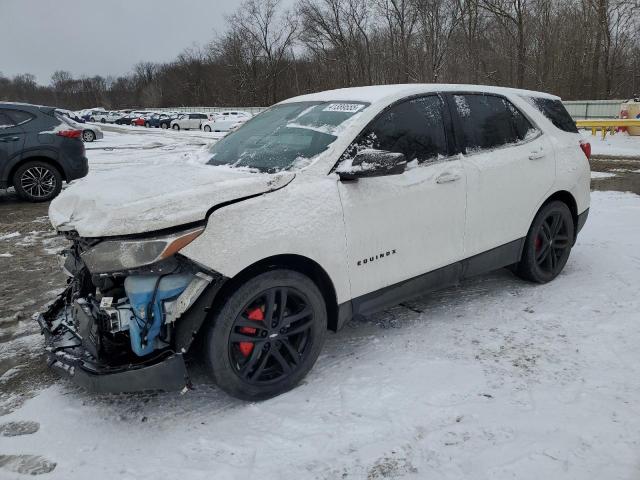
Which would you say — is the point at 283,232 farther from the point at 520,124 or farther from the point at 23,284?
the point at 23,284

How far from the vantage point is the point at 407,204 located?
3357 millimetres

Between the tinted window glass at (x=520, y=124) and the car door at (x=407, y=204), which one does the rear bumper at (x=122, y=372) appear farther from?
the tinted window glass at (x=520, y=124)

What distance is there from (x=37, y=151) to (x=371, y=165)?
8.02 meters

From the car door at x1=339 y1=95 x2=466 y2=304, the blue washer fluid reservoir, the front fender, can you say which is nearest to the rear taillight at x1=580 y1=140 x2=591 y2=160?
the car door at x1=339 y1=95 x2=466 y2=304

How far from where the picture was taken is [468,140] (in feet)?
12.6

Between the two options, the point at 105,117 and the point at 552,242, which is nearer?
the point at 552,242

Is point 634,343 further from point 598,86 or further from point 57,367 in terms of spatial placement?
point 598,86

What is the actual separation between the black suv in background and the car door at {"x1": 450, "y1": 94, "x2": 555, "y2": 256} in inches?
306

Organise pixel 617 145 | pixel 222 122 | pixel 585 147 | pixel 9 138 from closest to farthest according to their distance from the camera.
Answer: pixel 585 147
pixel 9 138
pixel 617 145
pixel 222 122

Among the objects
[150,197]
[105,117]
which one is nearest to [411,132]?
[150,197]

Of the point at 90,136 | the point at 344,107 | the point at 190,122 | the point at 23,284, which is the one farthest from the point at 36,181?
the point at 190,122

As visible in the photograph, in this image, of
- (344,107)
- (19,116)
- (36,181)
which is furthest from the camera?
(36,181)

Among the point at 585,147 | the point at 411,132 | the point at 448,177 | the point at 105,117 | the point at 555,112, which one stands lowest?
the point at 448,177

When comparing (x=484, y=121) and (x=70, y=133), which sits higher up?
(x=70, y=133)
